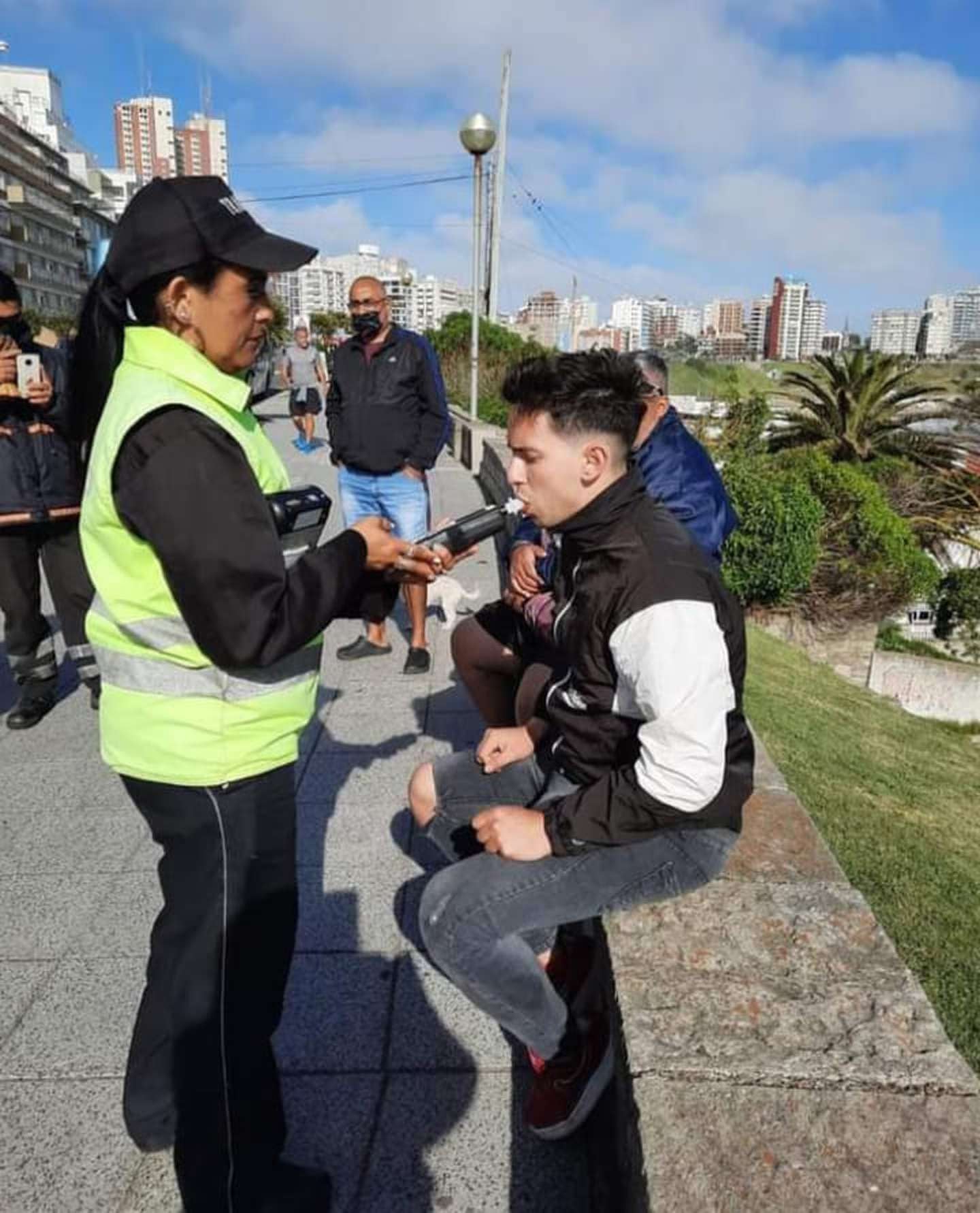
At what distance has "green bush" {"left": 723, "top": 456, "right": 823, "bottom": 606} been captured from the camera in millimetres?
10484

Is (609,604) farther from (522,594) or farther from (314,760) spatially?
(314,760)

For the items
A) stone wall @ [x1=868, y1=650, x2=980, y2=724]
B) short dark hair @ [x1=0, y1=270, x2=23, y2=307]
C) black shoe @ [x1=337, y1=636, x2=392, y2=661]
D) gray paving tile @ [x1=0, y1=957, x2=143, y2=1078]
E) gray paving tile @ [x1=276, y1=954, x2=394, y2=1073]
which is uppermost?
short dark hair @ [x1=0, y1=270, x2=23, y2=307]

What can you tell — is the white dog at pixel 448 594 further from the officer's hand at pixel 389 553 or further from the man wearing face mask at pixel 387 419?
the officer's hand at pixel 389 553

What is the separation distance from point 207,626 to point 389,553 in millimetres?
453

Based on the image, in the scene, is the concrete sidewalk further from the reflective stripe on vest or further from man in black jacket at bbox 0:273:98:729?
the reflective stripe on vest

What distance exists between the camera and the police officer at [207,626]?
1385mm

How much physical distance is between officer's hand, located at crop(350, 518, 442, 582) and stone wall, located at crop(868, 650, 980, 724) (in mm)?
12864

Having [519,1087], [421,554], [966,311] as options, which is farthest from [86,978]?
[966,311]

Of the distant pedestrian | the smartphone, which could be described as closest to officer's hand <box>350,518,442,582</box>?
the smartphone

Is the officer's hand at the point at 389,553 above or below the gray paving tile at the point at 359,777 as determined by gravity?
above

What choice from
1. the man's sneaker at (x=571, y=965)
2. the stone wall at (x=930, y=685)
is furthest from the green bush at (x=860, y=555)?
the man's sneaker at (x=571, y=965)

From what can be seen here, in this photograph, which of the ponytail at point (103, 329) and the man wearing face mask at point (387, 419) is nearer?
the ponytail at point (103, 329)

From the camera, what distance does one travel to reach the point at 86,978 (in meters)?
2.46

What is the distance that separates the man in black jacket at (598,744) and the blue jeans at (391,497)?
285 cm
